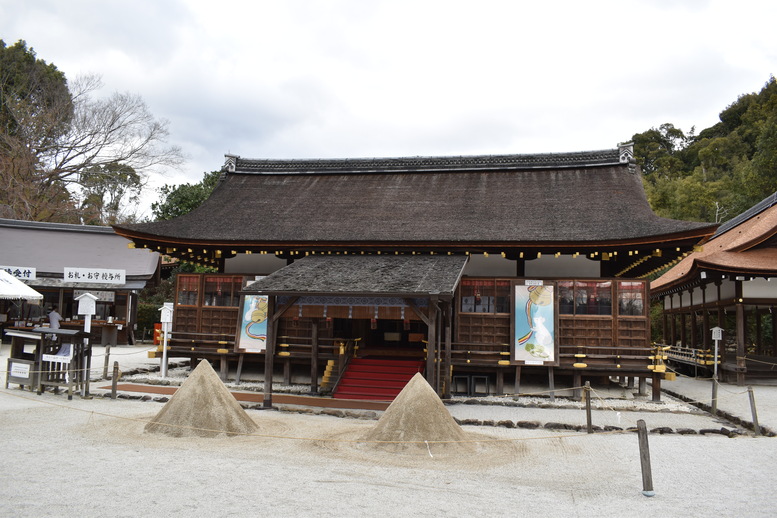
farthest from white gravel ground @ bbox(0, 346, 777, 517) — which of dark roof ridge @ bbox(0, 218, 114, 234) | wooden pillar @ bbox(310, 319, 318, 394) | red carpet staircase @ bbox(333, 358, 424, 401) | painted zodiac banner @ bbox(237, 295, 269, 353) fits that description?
dark roof ridge @ bbox(0, 218, 114, 234)

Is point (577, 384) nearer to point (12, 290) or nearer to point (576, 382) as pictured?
point (576, 382)

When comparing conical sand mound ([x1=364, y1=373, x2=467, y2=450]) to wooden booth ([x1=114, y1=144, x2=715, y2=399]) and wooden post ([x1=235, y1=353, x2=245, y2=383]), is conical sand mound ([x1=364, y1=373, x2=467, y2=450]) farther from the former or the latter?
wooden post ([x1=235, y1=353, x2=245, y2=383])

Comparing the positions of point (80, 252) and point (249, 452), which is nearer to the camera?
point (249, 452)

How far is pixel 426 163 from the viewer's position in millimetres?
19844

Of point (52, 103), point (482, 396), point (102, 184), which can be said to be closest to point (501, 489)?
point (482, 396)

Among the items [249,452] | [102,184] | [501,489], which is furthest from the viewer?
[102,184]

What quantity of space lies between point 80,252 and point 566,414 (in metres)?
26.1

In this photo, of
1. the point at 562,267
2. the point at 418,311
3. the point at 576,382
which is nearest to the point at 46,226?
the point at 418,311

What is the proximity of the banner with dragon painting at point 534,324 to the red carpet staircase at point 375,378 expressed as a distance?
2674 mm

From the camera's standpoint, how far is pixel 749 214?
2345 cm

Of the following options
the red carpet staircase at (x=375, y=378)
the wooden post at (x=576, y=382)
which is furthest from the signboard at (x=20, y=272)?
the wooden post at (x=576, y=382)

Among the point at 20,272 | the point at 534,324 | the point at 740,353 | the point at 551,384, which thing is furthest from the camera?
the point at 20,272

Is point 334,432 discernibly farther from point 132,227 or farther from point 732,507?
point 132,227

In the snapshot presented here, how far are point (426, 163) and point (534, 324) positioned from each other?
7.44m
